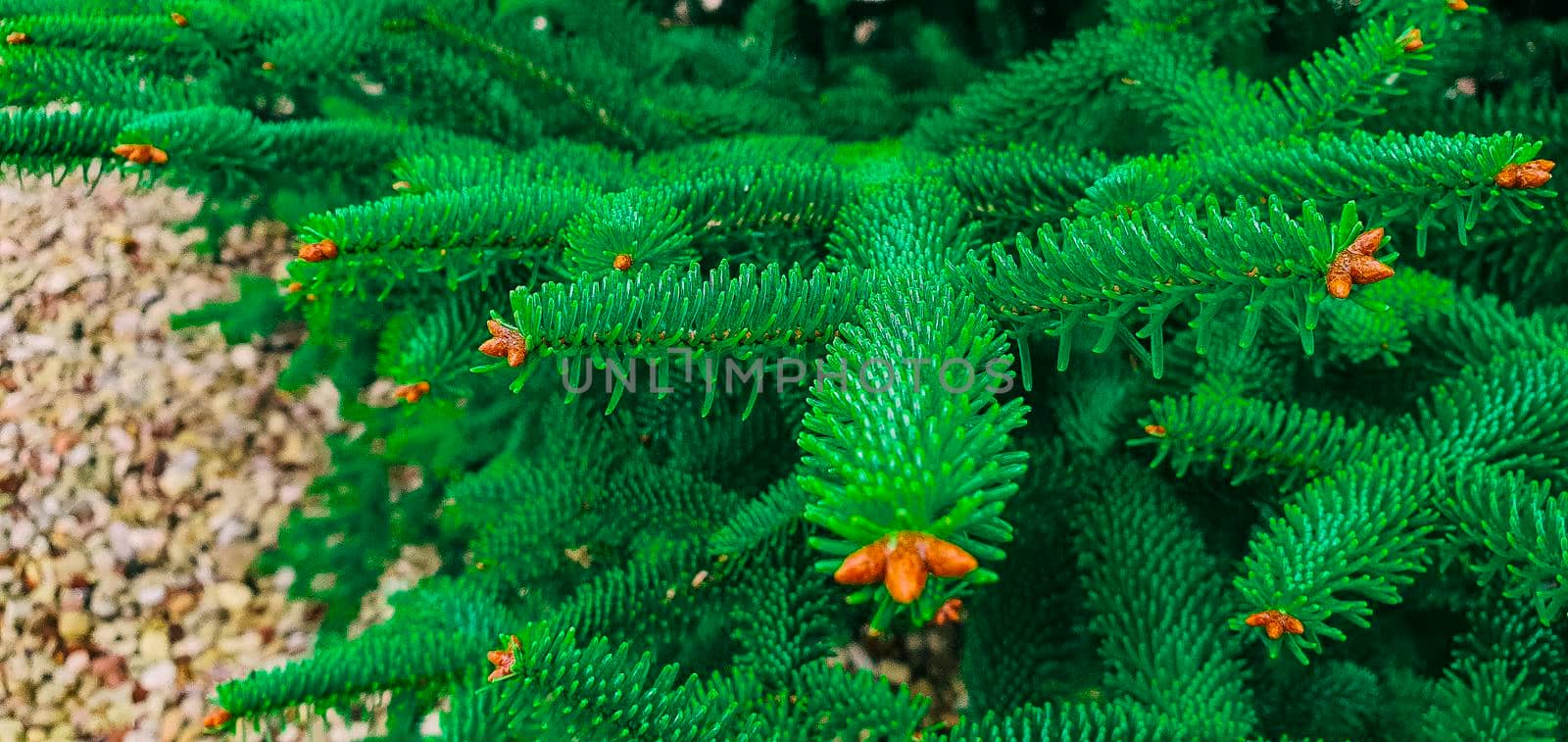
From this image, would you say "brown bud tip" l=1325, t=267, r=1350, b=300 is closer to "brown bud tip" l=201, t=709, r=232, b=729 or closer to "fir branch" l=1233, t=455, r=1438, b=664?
"fir branch" l=1233, t=455, r=1438, b=664

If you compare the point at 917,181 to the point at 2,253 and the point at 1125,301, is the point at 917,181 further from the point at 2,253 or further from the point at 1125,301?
the point at 2,253

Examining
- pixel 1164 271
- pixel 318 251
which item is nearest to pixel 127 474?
pixel 318 251

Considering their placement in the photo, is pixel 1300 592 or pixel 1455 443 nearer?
pixel 1300 592

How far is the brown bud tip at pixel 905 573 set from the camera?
14.3 inches

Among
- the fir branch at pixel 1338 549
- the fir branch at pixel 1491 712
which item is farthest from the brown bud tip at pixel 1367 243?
the fir branch at pixel 1491 712

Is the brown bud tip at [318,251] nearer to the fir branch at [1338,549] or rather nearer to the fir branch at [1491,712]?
the fir branch at [1338,549]

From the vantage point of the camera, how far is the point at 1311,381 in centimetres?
110

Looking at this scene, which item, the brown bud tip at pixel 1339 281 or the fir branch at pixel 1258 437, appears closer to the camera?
the brown bud tip at pixel 1339 281

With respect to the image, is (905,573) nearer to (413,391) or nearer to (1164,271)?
(1164,271)

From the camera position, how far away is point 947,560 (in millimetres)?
379

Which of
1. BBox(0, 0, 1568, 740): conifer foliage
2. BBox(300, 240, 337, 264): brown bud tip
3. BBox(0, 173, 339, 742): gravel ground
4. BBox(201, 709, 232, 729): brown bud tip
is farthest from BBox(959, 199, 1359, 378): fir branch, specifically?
BBox(0, 173, 339, 742): gravel ground

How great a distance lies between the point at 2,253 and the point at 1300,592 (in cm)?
200

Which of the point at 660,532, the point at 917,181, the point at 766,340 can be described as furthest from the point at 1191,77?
the point at 660,532

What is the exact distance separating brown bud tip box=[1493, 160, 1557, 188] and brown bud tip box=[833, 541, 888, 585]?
0.49 meters
